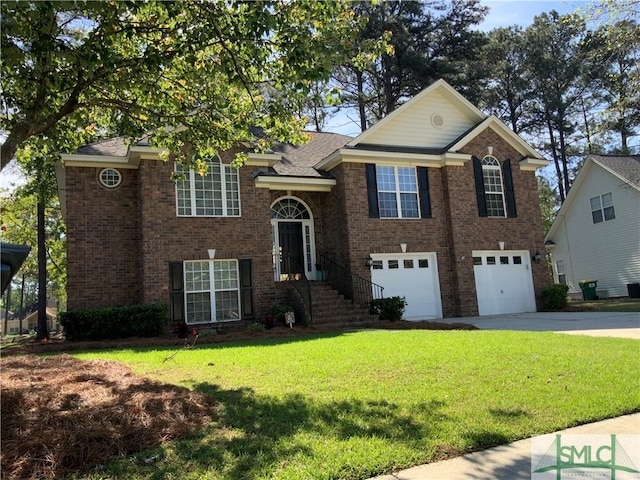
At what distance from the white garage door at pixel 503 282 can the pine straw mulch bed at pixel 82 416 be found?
14.0m

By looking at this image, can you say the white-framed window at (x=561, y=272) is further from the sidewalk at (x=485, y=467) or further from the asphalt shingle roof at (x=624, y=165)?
the sidewalk at (x=485, y=467)

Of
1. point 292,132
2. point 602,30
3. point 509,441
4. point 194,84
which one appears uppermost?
point 602,30

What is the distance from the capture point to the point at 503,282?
18344 mm

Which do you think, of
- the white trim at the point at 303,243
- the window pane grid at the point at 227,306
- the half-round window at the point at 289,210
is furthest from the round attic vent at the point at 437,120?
the window pane grid at the point at 227,306

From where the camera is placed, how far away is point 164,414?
4.59 metres

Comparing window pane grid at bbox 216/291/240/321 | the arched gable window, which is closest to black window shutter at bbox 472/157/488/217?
the arched gable window

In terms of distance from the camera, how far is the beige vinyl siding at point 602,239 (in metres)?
23.3

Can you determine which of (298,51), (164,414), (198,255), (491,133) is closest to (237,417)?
(164,414)

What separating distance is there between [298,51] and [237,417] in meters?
4.72

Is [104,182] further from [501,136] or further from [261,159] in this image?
[501,136]

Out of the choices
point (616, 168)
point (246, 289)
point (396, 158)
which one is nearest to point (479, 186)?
point (396, 158)

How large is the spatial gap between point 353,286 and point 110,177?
8518 mm

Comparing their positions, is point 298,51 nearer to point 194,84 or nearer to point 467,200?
point 194,84

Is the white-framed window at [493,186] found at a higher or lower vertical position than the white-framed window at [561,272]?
higher
